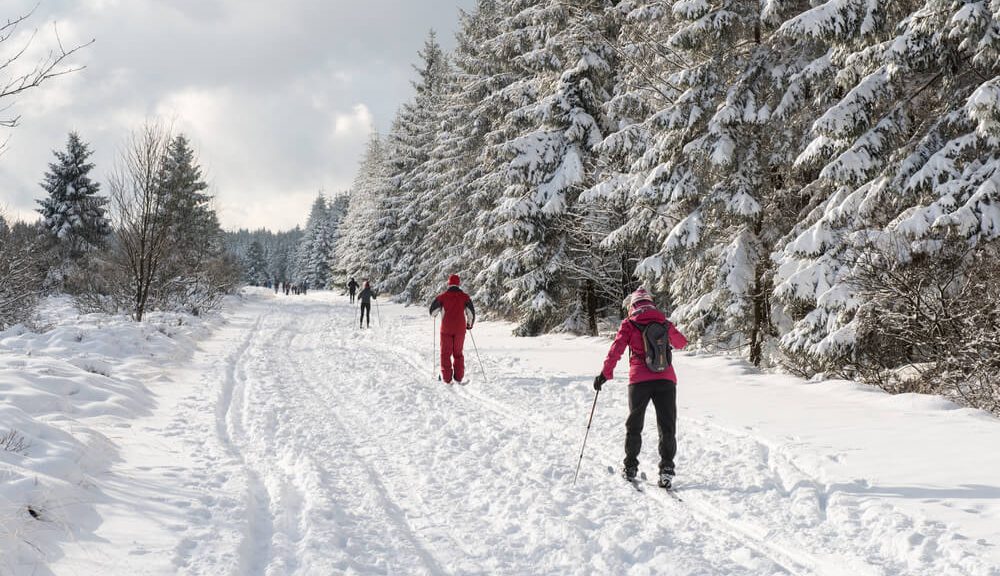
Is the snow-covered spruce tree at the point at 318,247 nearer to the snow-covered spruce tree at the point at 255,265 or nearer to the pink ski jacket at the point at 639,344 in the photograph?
the snow-covered spruce tree at the point at 255,265

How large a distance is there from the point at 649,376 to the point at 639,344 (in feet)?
1.03

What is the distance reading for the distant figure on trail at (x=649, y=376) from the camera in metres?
5.31

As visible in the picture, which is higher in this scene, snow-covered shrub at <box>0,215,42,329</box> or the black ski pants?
snow-covered shrub at <box>0,215,42,329</box>

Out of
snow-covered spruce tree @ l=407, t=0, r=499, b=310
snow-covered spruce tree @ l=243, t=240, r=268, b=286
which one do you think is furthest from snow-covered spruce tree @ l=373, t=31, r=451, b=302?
snow-covered spruce tree @ l=243, t=240, r=268, b=286

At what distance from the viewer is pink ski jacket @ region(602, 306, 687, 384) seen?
5.39 metres

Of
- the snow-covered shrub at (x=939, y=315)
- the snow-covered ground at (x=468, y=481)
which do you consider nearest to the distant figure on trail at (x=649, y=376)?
A: the snow-covered ground at (x=468, y=481)

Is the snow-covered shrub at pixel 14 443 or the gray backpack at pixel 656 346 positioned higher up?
the gray backpack at pixel 656 346

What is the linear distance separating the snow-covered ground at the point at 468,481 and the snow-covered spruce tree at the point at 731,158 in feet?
8.03

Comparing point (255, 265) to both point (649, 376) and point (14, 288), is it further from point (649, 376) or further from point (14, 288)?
point (649, 376)

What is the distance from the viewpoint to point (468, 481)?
5.30 metres

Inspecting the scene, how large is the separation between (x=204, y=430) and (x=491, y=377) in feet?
17.6

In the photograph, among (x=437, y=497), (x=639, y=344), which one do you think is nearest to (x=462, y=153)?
(x=639, y=344)

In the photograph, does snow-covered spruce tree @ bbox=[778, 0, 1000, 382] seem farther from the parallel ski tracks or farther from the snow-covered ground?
the parallel ski tracks

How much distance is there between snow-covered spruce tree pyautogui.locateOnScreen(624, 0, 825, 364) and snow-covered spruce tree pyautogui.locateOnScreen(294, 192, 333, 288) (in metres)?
69.4
